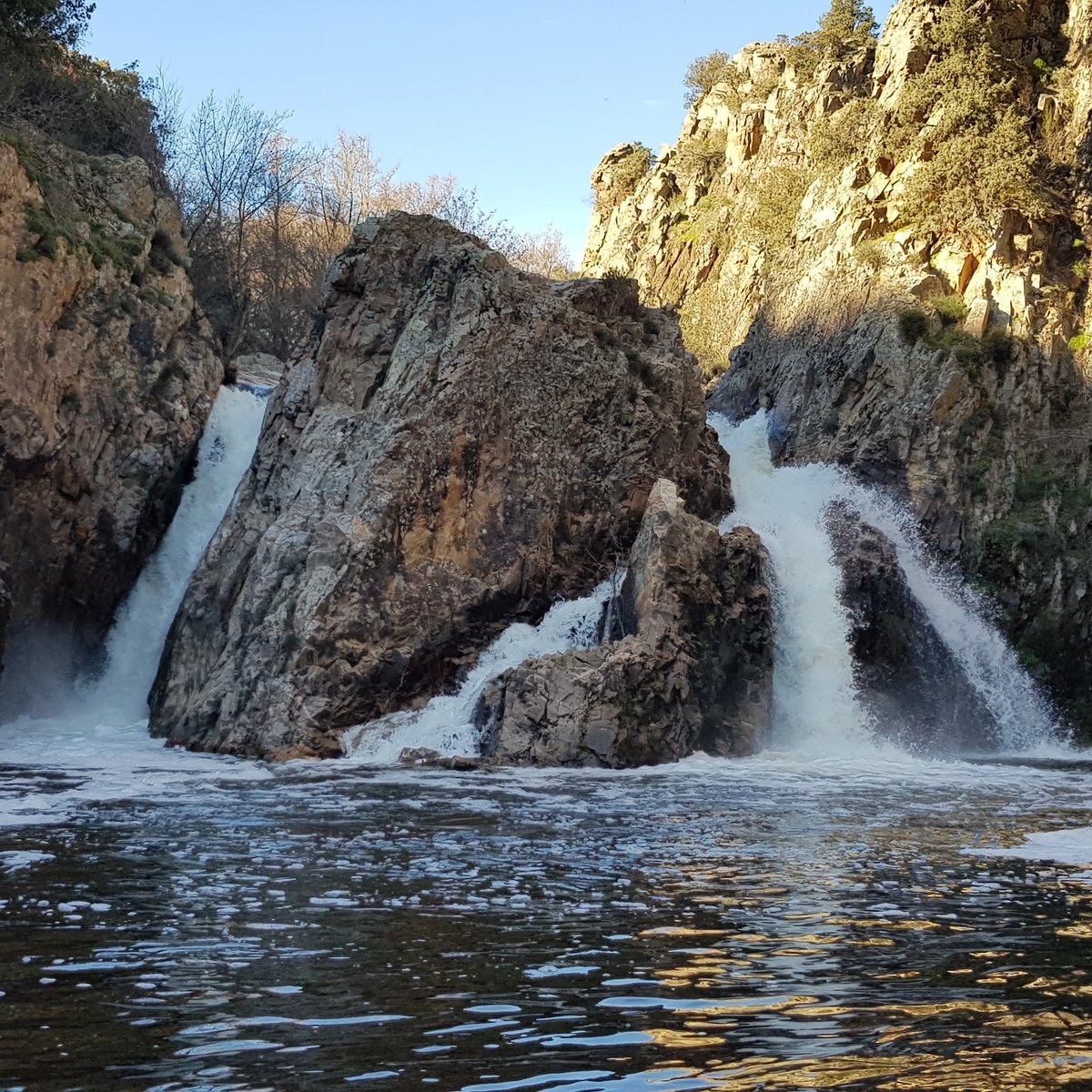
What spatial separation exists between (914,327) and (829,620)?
34.4 feet

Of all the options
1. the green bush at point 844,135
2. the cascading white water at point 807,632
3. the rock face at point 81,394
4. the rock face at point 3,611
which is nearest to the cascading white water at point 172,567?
the rock face at point 81,394

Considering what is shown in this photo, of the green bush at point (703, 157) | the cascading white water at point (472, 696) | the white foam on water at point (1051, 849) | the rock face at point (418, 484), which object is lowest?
the white foam on water at point (1051, 849)

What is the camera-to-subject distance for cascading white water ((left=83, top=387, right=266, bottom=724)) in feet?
79.2

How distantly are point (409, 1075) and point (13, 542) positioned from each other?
20.9 meters

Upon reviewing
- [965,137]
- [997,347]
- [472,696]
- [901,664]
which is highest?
[965,137]

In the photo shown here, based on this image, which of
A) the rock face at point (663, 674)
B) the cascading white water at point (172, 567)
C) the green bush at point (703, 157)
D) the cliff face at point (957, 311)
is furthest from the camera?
the green bush at point (703, 157)

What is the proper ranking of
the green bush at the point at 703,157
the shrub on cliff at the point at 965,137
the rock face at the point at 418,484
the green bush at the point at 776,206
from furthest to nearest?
1. the green bush at the point at 703,157
2. the green bush at the point at 776,206
3. the shrub on cliff at the point at 965,137
4. the rock face at the point at 418,484

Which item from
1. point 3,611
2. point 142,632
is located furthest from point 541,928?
point 142,632

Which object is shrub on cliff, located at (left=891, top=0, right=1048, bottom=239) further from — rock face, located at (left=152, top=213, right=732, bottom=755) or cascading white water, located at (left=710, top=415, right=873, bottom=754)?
rock face, located at (left=152, top=213, right=732, bottom=755)

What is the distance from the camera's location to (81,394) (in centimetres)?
2481

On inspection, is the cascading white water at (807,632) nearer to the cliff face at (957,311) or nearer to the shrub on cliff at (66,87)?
the cliff face at (957,311)

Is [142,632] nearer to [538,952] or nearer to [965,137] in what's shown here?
[538,952]

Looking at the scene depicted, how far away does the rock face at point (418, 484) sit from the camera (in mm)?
20766

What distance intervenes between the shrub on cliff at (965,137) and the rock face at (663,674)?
45.6ft
